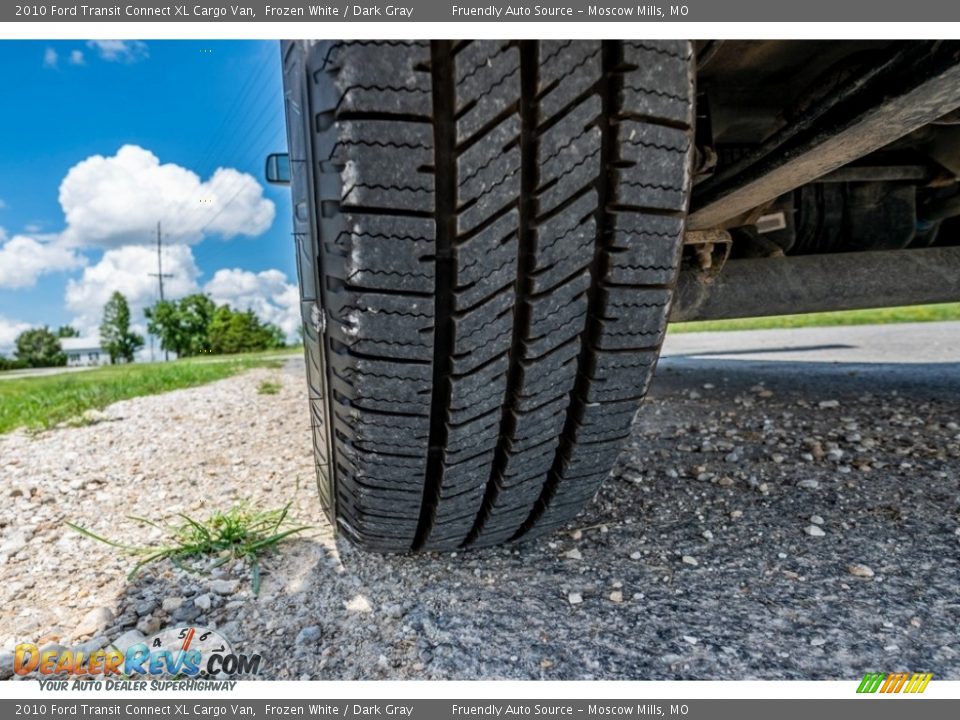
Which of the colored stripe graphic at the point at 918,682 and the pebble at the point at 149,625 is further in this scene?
the pebble at the point at 149,625

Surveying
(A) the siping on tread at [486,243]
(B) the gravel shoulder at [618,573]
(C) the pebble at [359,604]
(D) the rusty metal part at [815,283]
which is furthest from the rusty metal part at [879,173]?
(C) the pebble at [359,604]

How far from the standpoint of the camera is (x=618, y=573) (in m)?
1.22

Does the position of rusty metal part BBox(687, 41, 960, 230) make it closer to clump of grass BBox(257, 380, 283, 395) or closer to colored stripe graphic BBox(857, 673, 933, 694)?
colored stripe graphic BBox(857, 673, 933, 694)

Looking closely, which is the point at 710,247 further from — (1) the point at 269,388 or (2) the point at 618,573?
(1) the point at 269,388

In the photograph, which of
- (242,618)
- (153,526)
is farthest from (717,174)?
(153,526)

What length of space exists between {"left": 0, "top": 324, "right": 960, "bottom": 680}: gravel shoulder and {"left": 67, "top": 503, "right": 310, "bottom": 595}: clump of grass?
1.4 inches

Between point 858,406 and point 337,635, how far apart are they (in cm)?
205

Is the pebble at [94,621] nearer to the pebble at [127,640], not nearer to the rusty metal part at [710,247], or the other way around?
the pebble at [127,640]

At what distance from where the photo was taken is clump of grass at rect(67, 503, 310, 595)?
1.34 m

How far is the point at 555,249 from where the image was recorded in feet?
2.77

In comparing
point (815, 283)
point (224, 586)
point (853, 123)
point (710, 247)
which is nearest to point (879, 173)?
point (815, 283)

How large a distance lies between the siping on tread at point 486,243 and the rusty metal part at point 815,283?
81 centimetres

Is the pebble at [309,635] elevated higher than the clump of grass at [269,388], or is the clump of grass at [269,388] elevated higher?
the pebble at [309,635]

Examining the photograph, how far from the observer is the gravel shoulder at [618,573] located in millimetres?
979
